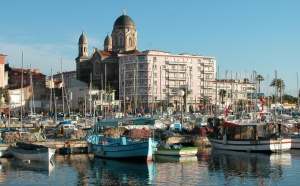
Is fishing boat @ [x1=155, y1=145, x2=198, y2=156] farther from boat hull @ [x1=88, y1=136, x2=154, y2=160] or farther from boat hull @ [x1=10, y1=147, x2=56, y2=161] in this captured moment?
boat hull @ [x1=10, y1=147, x2=56, y2=161]

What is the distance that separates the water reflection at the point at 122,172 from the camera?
Result: 32812 mm

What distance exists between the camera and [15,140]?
1908 inches

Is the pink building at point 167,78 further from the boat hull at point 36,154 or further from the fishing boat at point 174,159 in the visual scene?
the boat hull at point 36,154

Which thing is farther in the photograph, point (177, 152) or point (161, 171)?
point (177, 152)

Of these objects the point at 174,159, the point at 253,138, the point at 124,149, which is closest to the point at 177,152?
the point at 174,159

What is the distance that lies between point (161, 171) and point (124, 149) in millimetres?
6511

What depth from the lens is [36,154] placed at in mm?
42125

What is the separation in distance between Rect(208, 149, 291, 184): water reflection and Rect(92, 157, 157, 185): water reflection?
5.31m

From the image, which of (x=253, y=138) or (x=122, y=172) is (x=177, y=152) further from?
(x=253, y=138)

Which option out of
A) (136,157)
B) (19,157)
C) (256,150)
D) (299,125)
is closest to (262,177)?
(136,157)

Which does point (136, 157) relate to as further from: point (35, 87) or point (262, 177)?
point (35, 87)

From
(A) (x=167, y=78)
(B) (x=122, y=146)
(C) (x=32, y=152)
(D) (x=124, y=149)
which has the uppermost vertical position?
(A) (x=167, y=78)

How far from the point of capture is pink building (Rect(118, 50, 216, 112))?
4943 inches

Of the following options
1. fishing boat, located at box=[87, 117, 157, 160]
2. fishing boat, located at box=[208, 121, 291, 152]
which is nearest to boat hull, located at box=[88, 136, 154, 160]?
fishing boat, located at box=[87, 117, 157, 160]
